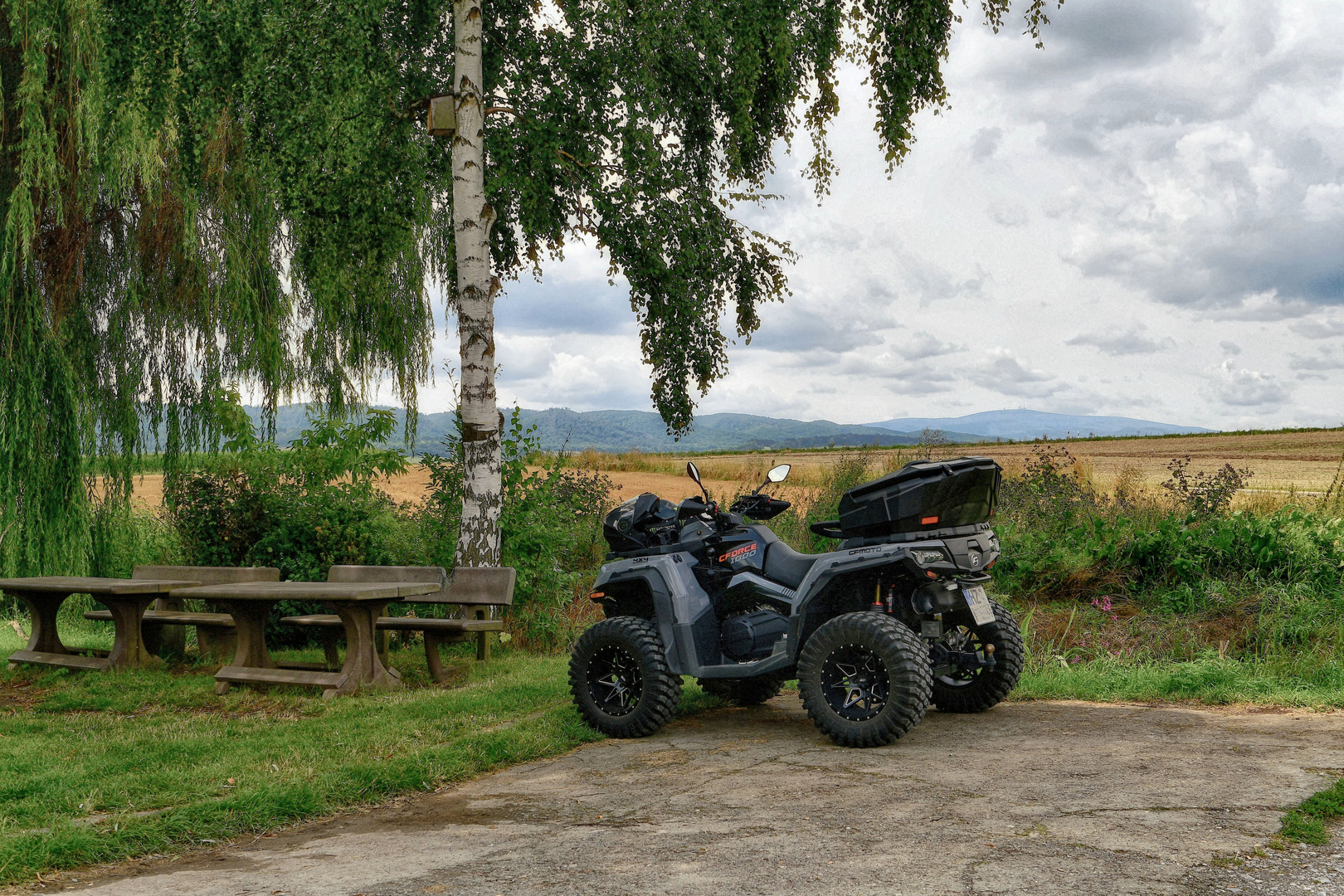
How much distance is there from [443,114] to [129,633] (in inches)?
221

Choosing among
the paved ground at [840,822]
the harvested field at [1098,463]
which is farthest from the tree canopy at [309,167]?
the paved ground at [840,822]

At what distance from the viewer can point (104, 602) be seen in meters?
9.88

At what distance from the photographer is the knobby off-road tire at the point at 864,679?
5.62 m

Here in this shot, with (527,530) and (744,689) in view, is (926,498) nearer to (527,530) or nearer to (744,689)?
(744,689)

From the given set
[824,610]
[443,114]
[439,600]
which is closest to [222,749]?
[439,600]

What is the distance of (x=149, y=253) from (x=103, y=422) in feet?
7.07

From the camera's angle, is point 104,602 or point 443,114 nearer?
point 104,602

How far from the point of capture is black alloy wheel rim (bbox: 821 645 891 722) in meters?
5.79

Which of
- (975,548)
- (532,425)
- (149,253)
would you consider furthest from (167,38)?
(975,548)

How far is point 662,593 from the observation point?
6.51m

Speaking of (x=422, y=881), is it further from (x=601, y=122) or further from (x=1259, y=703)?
(x=601, y=122)

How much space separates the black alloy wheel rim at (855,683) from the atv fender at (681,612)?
852mm

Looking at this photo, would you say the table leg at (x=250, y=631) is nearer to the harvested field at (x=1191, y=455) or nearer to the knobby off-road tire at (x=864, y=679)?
the knobby off-road tire at (x=864, y=679)

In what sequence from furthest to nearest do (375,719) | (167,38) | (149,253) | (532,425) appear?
(149,253) → (532,425) → (167,38) → (375,719)
